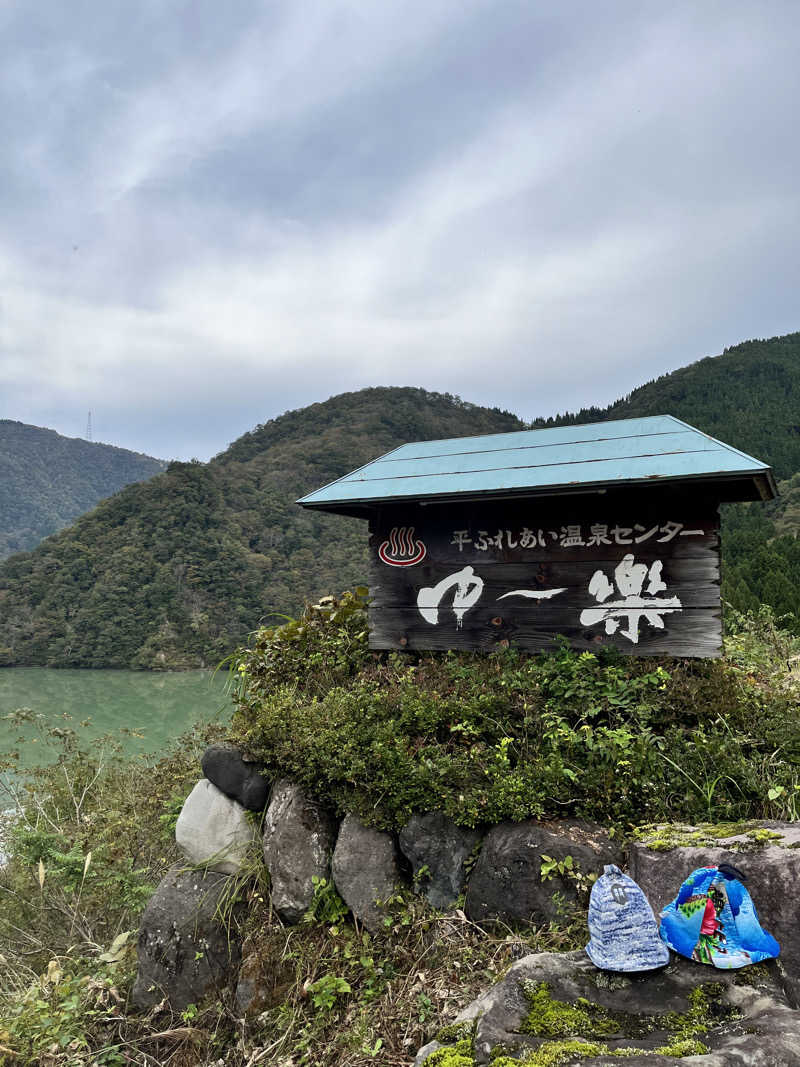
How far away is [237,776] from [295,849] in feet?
2.24

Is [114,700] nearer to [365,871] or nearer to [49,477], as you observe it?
[365,871]

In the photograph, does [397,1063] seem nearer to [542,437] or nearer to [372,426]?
[542,437]

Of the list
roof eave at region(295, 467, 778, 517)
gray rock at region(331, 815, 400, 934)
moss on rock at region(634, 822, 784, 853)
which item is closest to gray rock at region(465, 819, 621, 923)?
moss on rock at region(634, 822, 784, 853)

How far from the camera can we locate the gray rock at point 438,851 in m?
3.15

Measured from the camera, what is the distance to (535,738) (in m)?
3.52

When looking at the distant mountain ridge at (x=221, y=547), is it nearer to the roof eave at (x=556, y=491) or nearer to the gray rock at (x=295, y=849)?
the roof eave at (x=556, y=491)

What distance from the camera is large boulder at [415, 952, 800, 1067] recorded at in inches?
61.9

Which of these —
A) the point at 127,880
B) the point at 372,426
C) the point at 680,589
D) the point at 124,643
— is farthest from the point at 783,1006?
the point at 372,426

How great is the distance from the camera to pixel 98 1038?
3.42 meters

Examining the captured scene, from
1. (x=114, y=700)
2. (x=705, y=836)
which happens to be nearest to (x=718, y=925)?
(x=705, y=836)

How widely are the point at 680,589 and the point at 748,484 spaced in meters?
0.77

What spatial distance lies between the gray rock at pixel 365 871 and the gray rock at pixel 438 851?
0.13m

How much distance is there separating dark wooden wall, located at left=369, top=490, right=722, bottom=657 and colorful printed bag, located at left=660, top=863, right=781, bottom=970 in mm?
2015

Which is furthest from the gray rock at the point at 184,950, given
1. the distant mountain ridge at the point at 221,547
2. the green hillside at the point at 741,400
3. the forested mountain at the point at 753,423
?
the green hillside at the point at 741,400
